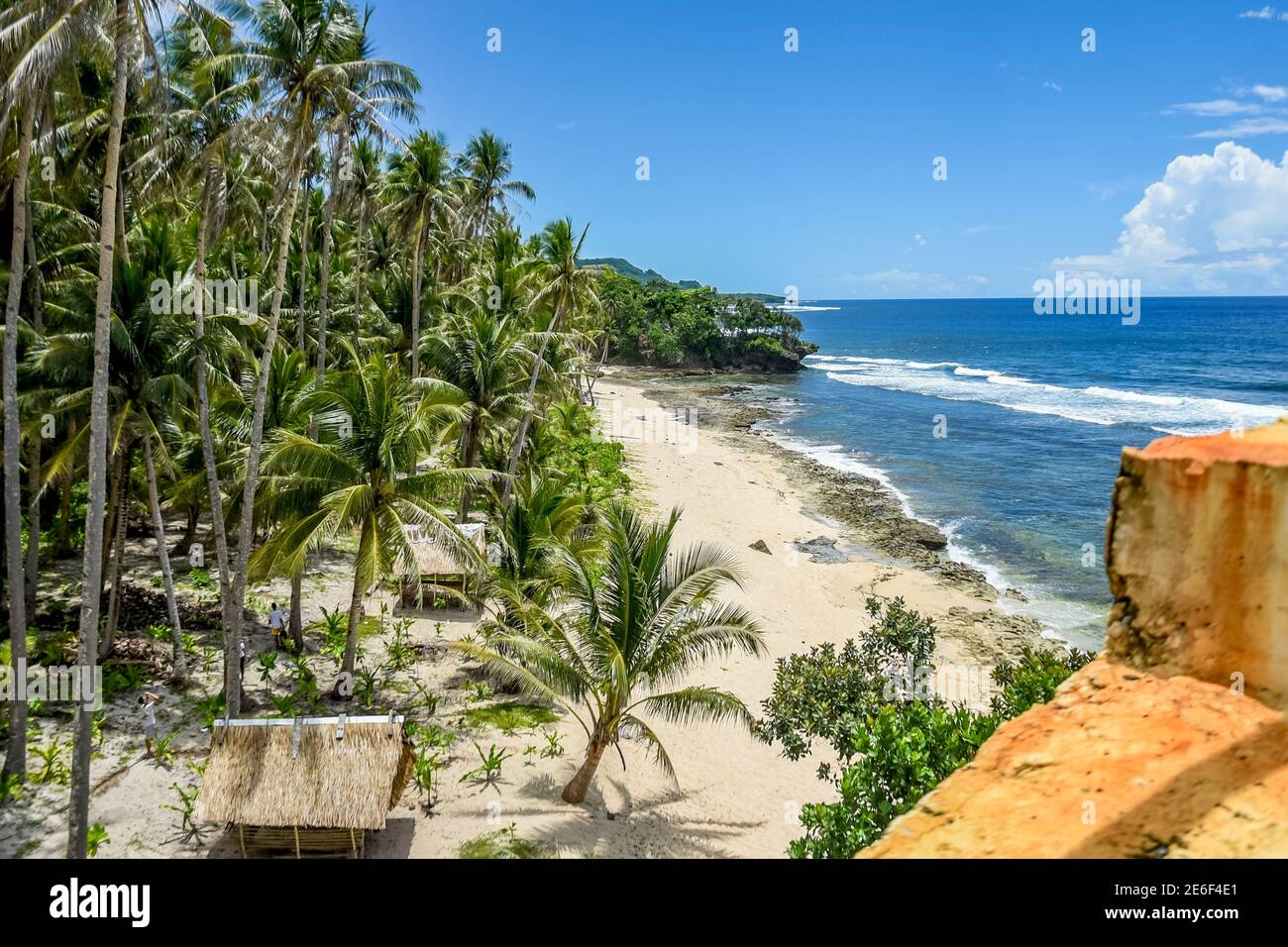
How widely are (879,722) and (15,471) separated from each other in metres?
12.9

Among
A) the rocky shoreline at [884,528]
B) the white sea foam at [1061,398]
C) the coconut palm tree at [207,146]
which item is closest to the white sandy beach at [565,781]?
the rocky shoreline at [884,528]

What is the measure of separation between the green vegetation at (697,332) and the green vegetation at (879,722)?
77.1 metres

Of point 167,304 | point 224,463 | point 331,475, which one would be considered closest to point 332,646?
point 224,463

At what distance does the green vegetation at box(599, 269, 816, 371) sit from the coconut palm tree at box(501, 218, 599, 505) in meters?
63.6

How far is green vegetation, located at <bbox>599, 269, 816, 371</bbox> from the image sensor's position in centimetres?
9031

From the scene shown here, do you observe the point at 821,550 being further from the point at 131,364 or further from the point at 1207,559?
the point at 1207,559

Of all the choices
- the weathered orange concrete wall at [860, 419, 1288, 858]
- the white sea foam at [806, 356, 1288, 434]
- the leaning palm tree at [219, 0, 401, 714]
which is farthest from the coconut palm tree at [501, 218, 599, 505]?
the white sea foam at [806, 356, 1288, 434]

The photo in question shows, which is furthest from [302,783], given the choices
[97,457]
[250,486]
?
[250,486]

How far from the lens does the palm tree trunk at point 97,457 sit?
10.5 meters

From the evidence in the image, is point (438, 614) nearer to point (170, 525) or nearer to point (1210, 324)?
point (170, 525)

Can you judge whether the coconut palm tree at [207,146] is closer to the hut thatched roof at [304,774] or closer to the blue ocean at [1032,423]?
the hut thatched roof at [304,774]

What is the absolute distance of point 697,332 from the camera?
90000mm

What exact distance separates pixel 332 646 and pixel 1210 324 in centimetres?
15339

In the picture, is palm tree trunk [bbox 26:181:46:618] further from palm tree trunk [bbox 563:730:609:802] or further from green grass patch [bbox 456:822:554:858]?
palm tree trunk [bbox 563:730:609:802]
